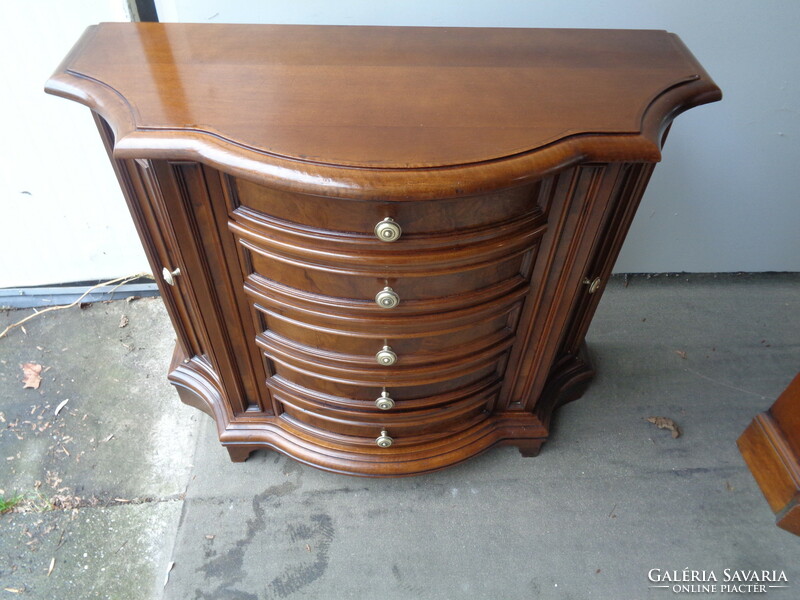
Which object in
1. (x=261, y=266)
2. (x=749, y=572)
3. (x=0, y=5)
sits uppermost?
(x=0, y=5)

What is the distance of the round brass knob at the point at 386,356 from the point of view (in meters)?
0.98

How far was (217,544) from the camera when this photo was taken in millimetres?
1187

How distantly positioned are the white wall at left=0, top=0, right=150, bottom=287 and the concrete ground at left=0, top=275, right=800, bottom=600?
0.22 metres

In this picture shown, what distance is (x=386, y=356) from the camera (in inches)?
38.6

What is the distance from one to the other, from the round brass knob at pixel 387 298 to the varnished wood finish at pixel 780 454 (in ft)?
3.21

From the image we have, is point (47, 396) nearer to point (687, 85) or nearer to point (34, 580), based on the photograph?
point (34, 580)

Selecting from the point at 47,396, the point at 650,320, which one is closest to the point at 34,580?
the point at 47,396

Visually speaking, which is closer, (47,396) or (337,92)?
(337,92)

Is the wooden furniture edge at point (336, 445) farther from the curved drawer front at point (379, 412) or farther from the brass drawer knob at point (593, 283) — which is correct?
the brass drawer knob at point (593, 283)

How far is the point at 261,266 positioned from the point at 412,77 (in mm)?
391

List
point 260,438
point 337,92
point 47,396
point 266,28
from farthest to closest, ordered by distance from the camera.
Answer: point 47,396
point 260,438
point 266,28
point 337,92

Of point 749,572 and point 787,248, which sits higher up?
point 787,248

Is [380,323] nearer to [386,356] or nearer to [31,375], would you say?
[386,356]

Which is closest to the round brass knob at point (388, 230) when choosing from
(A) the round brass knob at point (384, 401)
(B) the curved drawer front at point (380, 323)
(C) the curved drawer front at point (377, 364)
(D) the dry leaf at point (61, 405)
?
(B) the curved drawer front at point (380, 323)
